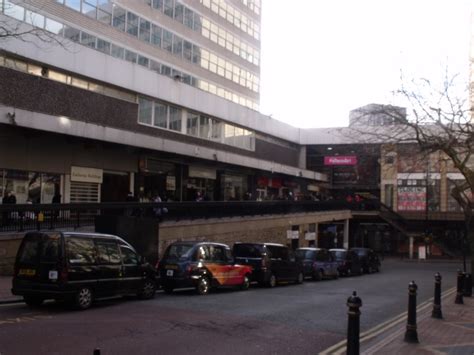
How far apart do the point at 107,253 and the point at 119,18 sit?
2672cm

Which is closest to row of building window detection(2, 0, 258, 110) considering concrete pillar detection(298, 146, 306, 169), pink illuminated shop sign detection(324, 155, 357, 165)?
concrete pillar detection(298, 146, 306, 169)

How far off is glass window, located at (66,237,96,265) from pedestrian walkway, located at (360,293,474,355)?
257 inches

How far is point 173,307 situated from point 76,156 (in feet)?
58.2

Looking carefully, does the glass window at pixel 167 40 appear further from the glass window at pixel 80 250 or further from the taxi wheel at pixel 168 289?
the glass window at pixel 80 250

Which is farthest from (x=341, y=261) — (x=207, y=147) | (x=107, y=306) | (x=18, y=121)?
(x=107, y=306)

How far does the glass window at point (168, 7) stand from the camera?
42.7m

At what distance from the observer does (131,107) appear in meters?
33.1

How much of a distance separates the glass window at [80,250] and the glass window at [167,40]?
1248 inches

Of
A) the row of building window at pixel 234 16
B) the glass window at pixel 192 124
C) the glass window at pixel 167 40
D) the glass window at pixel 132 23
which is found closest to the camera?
the glass window at pixel 132 23

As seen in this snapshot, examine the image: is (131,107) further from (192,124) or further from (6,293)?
(6,293)

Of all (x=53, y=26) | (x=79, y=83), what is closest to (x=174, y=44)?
(x=53, y=26)

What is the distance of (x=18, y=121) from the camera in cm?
2425

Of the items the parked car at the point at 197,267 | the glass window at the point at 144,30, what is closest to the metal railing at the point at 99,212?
the parked car at the point at 197,267

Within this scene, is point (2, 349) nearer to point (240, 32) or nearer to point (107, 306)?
point (107, 306)
